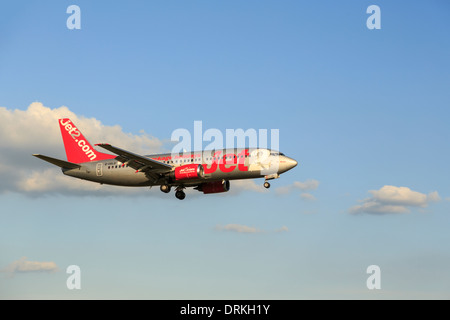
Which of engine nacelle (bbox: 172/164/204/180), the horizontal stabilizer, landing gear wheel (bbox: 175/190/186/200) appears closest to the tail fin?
the horizontal stabilizer

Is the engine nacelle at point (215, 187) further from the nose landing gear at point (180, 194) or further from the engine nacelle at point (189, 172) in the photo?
the engine nacelle at point (189, 172)

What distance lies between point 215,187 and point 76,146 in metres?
18.0

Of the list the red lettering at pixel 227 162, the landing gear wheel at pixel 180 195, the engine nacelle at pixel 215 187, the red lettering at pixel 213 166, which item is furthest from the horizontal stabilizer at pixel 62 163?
the red lettering at pixel 227 162

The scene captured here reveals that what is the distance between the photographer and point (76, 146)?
6825 cm

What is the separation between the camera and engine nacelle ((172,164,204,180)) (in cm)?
5794

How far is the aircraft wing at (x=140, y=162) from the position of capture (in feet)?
189

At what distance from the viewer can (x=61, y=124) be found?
2783 inches

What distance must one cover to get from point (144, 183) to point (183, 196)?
477 cm

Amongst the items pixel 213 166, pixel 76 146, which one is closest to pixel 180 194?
pixel 213 166

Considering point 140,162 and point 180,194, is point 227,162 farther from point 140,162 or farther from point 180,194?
point 180,194

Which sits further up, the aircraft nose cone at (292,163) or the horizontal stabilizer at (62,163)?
the horizontal stabilizer at (62,163)
